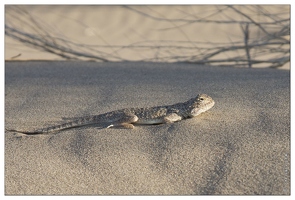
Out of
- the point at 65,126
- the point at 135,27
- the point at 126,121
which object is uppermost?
the point at 126,121


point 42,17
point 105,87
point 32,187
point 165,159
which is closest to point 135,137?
point 165,159

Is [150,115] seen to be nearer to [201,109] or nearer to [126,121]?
[126,121]

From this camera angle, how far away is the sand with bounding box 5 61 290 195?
4.13m

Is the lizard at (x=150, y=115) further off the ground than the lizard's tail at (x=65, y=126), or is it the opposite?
the lizard at (x=150, y=115)

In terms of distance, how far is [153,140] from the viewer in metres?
4.86

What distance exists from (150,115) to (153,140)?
601 mm

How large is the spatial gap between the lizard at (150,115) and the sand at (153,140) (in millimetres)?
104

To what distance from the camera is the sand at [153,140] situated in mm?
4133

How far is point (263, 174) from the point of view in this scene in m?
4.11

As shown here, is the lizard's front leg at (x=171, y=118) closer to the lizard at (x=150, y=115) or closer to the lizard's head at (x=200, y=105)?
the lizard at (x=150, y=115)

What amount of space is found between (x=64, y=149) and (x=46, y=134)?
24.1 inches

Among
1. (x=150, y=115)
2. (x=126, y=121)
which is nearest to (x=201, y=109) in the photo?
(x=150, y=115)

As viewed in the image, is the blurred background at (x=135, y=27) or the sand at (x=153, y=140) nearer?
the sand at (x=153, y=140)

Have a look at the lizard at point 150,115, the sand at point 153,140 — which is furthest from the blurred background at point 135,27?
the lizard at point 150,115
